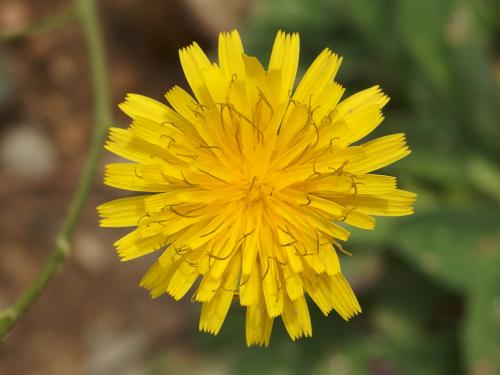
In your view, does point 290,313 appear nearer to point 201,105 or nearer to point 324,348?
point 201,105

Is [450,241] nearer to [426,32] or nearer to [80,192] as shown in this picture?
[426,32]

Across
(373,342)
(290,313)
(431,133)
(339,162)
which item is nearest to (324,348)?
(373,342)

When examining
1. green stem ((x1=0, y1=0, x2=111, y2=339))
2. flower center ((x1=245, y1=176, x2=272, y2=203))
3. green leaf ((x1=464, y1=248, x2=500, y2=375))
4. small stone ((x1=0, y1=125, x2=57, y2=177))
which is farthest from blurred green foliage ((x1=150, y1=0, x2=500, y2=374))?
small stone ((x1=0, y1=125, x2=57, y2=177))

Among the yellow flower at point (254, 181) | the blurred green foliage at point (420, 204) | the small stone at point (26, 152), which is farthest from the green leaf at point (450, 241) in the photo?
the small stone at point (26, 152)

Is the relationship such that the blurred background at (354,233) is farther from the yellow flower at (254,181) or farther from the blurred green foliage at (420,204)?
the yellow flower at (254,181)

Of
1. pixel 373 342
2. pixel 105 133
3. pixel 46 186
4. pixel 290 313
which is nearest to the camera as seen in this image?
pixel 290 313

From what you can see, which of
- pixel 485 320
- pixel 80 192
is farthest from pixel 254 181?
pixel 485 320

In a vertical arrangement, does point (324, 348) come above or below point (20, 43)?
below
